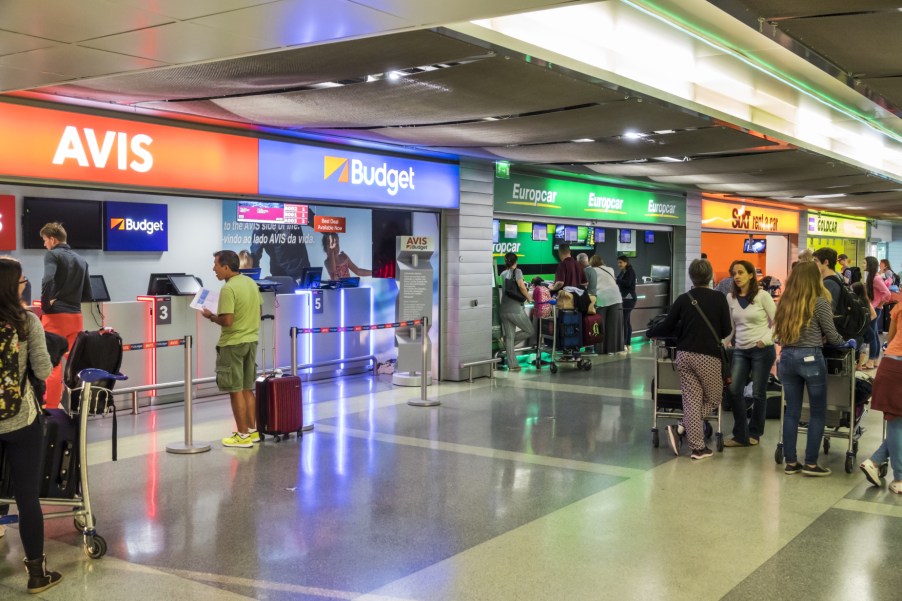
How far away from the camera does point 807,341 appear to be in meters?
6.71

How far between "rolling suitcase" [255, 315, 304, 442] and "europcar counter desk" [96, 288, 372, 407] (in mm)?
1841

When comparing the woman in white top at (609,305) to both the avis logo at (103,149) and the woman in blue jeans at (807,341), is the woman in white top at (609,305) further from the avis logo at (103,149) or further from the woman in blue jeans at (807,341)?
the avis logo at (103,149)

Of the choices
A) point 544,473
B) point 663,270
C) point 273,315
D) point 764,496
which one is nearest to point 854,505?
point 764,496

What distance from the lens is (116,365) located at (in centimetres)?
552

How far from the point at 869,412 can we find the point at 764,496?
4.53 m

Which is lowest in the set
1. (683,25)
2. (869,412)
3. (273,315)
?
(869,412)

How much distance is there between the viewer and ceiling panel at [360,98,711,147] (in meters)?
7.57

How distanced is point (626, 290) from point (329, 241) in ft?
18.9

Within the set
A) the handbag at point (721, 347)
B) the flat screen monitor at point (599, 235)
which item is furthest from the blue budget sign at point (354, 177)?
the flat screen monitor at point (599, 235)

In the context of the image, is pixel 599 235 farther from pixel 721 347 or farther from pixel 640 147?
pixel 721 347

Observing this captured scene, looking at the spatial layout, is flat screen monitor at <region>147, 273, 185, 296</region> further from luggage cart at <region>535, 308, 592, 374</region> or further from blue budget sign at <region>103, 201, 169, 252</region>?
luggage cart at <region>535, 308, 592, 374</region>

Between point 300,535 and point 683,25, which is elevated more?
point 683,25

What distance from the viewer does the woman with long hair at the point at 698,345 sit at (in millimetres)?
7352

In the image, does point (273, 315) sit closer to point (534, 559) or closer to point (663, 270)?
point (534, 559)
